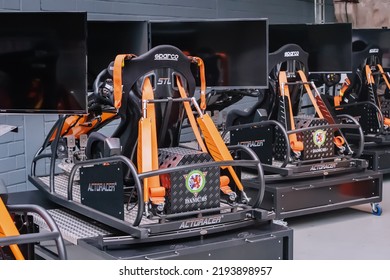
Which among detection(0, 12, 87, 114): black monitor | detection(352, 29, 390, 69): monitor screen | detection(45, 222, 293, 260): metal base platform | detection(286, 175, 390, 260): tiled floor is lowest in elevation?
detection(286, 175, 390, 260): tiled floor

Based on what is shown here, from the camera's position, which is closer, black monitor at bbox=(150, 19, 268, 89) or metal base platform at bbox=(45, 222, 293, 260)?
metal base platform at bbox=(45, 222, 293, 260)

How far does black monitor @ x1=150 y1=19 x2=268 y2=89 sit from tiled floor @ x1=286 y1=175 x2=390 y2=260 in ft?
4.17

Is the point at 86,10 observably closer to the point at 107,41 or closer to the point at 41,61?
the point at 107,41

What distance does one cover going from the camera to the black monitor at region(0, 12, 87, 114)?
445cm

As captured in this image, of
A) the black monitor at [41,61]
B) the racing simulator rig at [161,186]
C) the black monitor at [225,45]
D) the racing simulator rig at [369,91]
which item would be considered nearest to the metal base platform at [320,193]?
the black monitor at [225,45]

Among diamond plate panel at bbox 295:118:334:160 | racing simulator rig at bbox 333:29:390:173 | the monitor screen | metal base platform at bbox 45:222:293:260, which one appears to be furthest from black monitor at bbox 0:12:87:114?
the monitor screen

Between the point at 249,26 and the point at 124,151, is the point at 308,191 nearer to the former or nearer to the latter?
the point at 249,26

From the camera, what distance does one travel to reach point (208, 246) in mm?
4098

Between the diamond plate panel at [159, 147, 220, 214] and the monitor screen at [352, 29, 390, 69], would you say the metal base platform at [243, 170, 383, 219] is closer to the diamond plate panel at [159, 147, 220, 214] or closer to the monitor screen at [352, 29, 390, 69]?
the diamond plate panel at [159, 147, 220, 214]

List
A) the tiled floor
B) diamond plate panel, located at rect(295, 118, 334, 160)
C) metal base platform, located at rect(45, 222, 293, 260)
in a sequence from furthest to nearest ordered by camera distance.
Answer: diamond plate panel, located at rect(295, 118, 334, 160)
the tiled floor
metal base platform, located at rect(45, 222, 293, 260)

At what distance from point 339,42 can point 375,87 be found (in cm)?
100

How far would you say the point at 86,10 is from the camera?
22.9 ft
